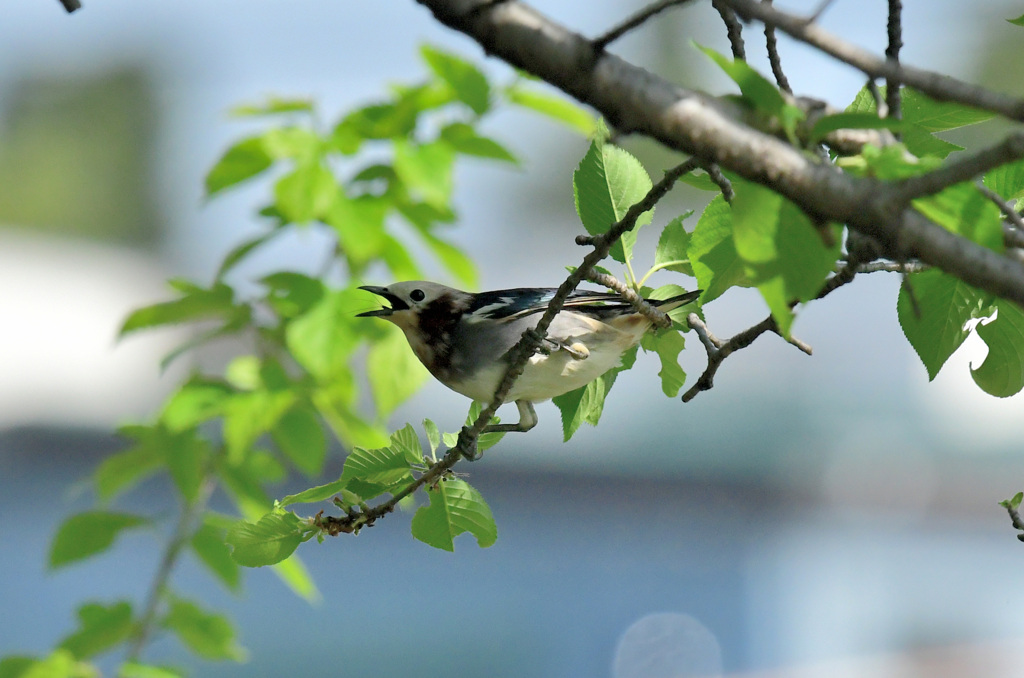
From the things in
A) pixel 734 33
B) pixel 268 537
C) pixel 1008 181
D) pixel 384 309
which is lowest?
pixel 268 537

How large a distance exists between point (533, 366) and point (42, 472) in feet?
32.5

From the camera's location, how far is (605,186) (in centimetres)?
70

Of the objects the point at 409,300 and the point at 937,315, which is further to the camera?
the point at 409,300

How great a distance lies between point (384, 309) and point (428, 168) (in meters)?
0.21

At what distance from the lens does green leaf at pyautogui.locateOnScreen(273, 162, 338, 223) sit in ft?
3.87

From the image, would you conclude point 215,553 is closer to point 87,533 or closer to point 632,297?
point 87,533

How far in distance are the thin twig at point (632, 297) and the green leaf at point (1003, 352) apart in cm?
24

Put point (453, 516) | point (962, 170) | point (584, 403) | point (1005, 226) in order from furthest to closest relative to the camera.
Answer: point (584, 403)
point (453, 516)
point (1005, 226)
point (962, 170)

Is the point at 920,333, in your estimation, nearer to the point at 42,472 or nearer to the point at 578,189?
the point at 578,189

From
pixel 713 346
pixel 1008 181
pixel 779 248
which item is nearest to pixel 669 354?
pixel 713 346

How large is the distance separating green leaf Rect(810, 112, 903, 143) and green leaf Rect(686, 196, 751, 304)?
143mm

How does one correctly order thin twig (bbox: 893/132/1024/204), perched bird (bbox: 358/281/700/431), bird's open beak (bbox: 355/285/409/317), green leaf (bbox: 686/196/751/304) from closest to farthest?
thin twig (bbox: 893/132/1024/204)
green leaf (bbox: 686/196/751/304)
perched bird (bbox: 358/281/700/431)
bird's open beak (bbox: 355/285/409/317)

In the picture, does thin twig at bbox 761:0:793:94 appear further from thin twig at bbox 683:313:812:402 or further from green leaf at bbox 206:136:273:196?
green leaf at bbox 206:136:273:196

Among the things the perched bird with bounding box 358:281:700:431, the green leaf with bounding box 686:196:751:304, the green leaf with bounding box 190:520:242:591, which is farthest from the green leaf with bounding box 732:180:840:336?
the green leaf with bounding box 190:520:242:591
